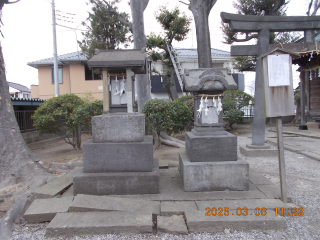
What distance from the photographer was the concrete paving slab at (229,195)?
3.54 meters

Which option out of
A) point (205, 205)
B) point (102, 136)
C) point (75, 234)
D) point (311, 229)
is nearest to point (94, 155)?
point (102, 136)

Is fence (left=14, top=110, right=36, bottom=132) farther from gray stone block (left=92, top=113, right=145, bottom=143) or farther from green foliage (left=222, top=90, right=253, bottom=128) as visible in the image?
green foliage (left=222, top=90, right=253, bottom=128)

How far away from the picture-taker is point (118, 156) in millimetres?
3773

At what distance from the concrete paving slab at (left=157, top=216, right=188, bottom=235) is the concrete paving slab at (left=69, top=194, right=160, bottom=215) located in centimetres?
17

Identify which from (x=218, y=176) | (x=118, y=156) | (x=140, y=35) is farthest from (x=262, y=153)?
(x=140, y=35)

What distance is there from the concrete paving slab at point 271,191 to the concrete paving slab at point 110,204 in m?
1.88

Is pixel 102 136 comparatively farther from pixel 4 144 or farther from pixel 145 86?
pixel 145 86

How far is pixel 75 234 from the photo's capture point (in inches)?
110

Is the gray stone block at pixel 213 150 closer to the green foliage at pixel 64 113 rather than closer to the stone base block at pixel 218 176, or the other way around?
the stone base block at pixel 218 176

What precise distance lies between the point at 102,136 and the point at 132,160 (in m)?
0.70

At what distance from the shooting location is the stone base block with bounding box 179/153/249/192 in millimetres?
3814

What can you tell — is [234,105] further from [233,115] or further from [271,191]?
[271,191]

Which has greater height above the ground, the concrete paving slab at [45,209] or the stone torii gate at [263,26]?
the stone torii gate at [263,26]

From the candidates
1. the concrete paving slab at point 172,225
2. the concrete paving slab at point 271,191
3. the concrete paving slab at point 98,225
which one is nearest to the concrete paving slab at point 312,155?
the concrete paving slab at point 271,191
